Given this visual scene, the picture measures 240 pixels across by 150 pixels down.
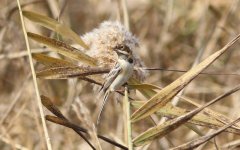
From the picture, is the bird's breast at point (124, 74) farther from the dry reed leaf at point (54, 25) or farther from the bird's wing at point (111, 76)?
the dry reed leaf at point (54, 25)

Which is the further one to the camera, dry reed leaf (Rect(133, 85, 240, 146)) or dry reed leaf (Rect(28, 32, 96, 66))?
Result: dry reed leaf (Rect(28, 32, 96, 66))

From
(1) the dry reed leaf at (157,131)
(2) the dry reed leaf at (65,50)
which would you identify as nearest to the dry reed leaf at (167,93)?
(1) the dry reed leaf at (157,131)

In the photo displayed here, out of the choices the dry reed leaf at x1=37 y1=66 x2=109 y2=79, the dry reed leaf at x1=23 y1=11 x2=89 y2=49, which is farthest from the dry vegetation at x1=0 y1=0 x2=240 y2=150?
the dry reed leaf at x1=37 y1=66 x2=109 y2=79

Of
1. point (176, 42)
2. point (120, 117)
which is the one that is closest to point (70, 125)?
point (120, 117)

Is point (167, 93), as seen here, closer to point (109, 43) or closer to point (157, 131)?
point (157, 131)

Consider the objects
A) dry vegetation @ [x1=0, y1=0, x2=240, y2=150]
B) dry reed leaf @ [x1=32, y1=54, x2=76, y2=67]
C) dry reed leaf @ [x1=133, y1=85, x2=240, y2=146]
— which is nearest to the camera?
dry reed leaf @ [x1=133, y1=85, x2=240, y2=146]

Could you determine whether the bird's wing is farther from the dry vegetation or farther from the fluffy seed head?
the dry vegetation

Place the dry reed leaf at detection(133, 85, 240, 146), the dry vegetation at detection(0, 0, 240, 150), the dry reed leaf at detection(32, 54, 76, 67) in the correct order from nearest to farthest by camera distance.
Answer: the dry reed leaf at detection(133, 85, 240, 146) < the dry reed leaf at detection(32, 54, 76, 67) < the dry vegetation at detection(0, 0, 240, 150)

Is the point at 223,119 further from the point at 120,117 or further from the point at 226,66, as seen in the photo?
the point at 226,66
